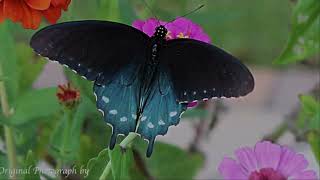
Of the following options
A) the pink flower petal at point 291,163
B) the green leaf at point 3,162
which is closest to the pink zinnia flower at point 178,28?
the pink flower petal at point 291,163

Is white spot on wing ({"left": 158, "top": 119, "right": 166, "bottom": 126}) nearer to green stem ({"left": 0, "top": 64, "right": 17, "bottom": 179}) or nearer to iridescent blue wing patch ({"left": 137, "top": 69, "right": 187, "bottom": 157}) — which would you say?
iridescent blue wing patch ({"left": 137, "top": 69, "right": 187, "bottom": 157})

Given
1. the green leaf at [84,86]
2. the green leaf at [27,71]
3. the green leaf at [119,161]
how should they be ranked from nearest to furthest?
the green leaf at [119,161]
the green leaf at [84,86]
the green leaf at [27,71]

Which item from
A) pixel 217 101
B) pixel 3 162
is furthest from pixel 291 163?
pixel 217 101

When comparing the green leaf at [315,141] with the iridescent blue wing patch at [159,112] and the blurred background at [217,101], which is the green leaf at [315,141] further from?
the iridescent blue wing patch at [159,112]

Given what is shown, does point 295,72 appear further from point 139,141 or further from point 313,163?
point 139,141

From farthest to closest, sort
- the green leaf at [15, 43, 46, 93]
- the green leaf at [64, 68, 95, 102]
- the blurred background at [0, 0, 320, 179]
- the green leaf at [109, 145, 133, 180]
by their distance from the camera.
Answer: the green leaf at [15, 43, 46, 93], the blurred background at [0, 0, 320, 179], the green leaf at [64, 68, 95, 102], the green leaf at [109, 145, 133, 180]

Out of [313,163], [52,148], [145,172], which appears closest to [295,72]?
[313,163]

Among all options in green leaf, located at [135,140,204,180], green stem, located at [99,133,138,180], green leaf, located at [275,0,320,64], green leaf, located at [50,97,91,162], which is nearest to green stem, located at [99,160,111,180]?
green stem, located at [99,133,138,180]
